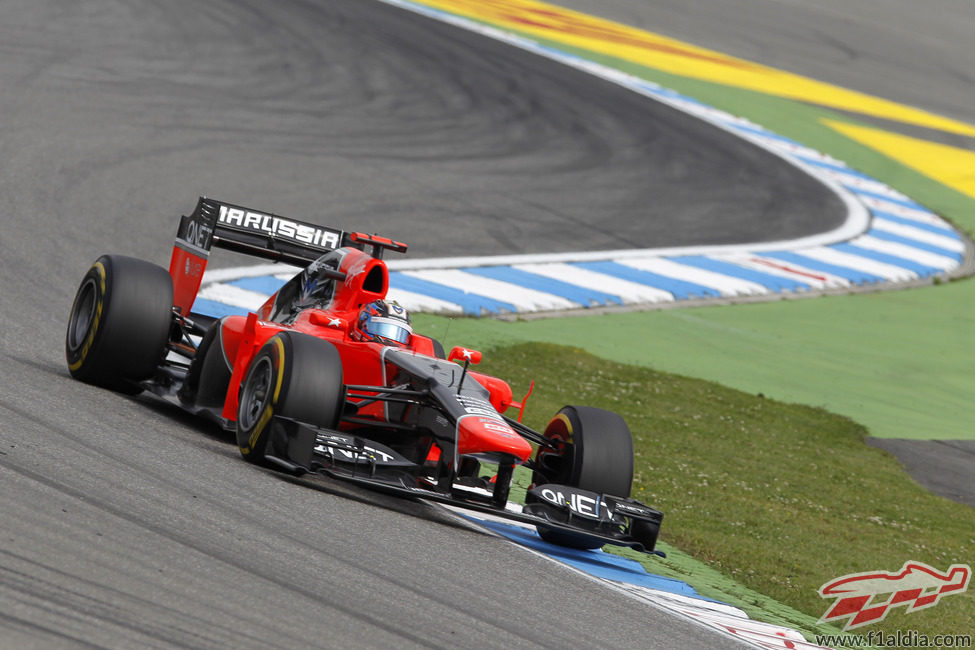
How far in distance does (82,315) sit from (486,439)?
314 cm

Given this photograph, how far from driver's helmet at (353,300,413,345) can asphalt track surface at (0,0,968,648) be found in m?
1.05

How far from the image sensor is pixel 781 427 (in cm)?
1174

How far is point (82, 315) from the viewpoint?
8.89 m

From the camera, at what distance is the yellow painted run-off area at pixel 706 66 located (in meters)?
27.4

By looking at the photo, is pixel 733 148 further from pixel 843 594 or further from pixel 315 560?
pixel 315 560

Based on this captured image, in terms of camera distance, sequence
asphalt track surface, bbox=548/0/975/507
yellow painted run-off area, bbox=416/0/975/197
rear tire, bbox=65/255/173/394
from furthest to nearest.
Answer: asphalt track surface, bbox=548/0/975/507 → yellow painted run-off area, bbox=416/0/975/197 → rear tire, bbox=65/255/173/394

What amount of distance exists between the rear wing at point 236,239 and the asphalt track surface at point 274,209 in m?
0.99

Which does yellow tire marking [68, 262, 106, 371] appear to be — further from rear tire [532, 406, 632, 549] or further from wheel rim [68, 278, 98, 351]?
rear tire [532, 406, 632, 549]

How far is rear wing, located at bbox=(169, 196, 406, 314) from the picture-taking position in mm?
9492

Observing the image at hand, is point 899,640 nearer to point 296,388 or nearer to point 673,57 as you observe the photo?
point 296,388

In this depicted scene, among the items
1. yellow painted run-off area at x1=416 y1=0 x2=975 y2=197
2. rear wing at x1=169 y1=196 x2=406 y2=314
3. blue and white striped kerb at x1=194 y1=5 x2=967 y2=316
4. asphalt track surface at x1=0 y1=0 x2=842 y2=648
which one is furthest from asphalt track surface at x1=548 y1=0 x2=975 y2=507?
rear wing at x1=169 y1=196 x2=406 y2=314

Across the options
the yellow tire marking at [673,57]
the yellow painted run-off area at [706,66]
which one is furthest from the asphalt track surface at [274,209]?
the yellow painted run-off area at [706,66]

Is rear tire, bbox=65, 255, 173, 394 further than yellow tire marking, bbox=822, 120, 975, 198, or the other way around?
yellow tire marking, bbox=822, 120, 975, 198

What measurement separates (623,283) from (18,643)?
37.9 feet
